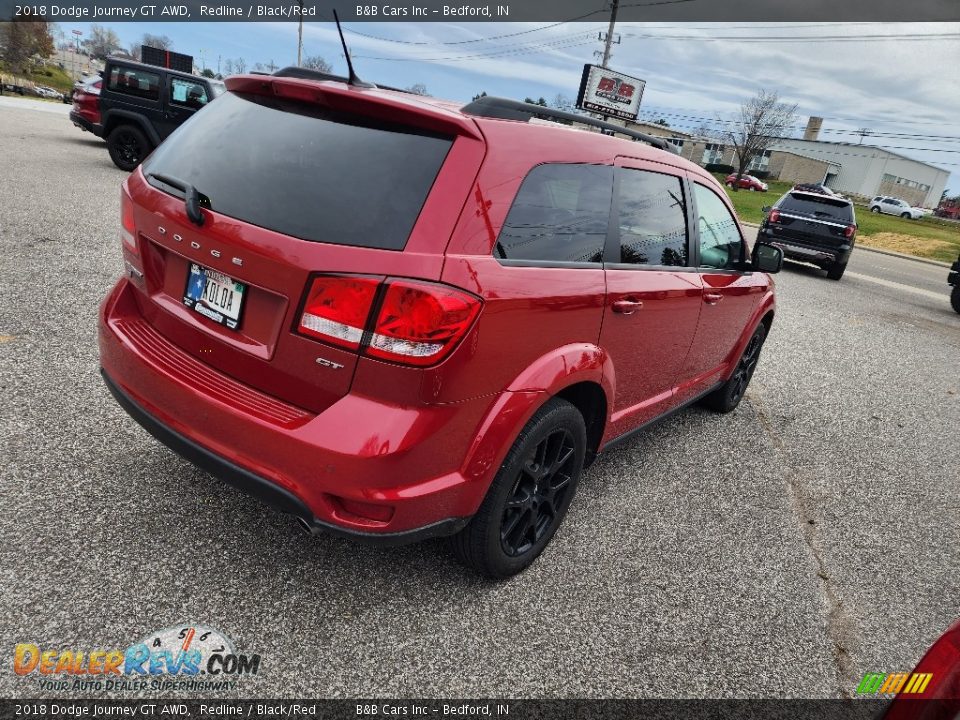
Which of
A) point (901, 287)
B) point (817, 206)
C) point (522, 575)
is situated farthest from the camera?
point (901, 287)

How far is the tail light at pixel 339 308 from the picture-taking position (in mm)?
1895

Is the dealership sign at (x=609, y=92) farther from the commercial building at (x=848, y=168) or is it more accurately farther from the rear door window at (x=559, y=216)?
the commercial building at (x=848, y=168)

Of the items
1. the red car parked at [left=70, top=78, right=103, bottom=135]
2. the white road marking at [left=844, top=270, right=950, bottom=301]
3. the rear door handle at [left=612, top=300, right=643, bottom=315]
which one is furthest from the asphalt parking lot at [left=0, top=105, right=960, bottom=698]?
the white road marking at [left=844, top=270, right=950, bottom=301]

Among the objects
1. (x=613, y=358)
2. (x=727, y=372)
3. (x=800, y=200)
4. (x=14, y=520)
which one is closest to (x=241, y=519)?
(x=14, y=520)

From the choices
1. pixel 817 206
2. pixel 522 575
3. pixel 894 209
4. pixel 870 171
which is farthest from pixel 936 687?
pixel 870 171

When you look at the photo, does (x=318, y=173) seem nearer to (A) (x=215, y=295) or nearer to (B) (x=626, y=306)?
(A) (x=215, y=295)

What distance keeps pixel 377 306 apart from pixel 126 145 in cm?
1247

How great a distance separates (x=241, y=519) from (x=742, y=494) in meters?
2.71

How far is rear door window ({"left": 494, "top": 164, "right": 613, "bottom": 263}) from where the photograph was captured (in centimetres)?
222

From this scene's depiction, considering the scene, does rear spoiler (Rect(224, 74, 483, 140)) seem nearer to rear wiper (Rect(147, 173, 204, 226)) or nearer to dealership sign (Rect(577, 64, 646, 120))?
rear wiper (Rect(147, 173, 204, 226))

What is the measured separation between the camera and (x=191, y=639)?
6.93 feet

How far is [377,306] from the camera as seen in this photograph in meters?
1.88

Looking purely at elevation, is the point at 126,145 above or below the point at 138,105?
below

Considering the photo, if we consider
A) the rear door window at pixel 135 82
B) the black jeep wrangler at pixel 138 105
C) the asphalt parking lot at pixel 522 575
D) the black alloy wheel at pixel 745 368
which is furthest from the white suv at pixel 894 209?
the asphalt parking lot at pixel 522 575
